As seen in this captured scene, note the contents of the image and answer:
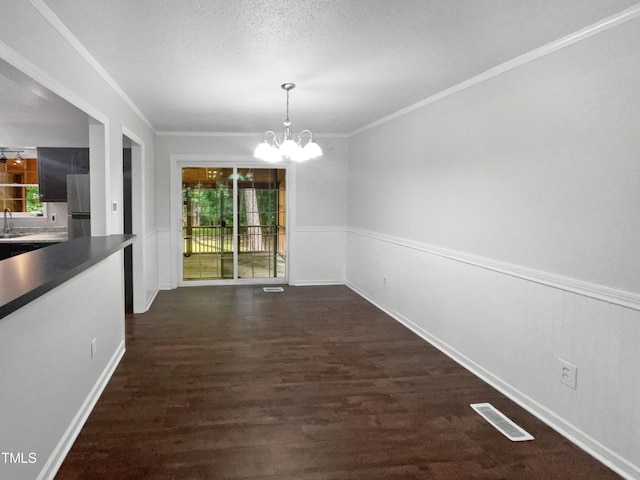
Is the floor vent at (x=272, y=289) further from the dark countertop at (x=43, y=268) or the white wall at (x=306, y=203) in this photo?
the dark countertop at (x=43, y=268)

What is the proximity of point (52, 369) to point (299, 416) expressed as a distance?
146cm

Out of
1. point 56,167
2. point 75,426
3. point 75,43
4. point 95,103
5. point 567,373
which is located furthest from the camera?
point 56,167

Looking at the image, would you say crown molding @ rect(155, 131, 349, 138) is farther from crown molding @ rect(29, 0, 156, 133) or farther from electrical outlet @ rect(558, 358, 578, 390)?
electrical outlet @ rect(558, 358, 578, 390)

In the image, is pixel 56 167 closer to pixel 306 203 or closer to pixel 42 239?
pixel 42 239

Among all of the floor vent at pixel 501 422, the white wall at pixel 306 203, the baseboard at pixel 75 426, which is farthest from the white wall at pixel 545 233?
the baseboard at pixel 75 426

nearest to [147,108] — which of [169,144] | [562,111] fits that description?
[169,144]

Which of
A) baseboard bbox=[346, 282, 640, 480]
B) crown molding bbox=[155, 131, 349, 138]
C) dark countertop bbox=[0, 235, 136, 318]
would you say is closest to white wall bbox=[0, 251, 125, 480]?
dark countertop bbox=[0, 235, 136, 318]

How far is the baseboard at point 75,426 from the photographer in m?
2.23

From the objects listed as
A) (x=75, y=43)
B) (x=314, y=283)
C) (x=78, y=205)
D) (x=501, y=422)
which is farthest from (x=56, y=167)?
(x=501, y=422)

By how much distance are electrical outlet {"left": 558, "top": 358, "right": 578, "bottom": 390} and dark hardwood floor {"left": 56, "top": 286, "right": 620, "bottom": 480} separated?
325 mm

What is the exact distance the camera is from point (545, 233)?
2.95 metres

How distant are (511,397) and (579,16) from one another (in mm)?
2458

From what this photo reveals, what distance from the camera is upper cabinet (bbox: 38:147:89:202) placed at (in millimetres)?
5918

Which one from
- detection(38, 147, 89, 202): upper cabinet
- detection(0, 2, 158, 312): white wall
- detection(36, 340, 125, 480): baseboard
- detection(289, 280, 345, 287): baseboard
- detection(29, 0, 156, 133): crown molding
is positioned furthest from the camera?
detection(289, 280, 345, 287): baseboard
